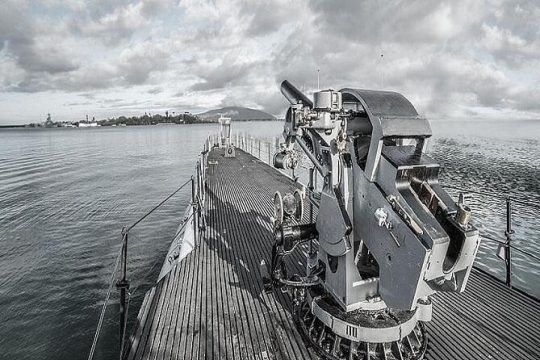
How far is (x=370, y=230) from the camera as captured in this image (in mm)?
3926

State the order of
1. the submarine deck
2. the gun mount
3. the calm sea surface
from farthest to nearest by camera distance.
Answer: the calm sea surface, the submarine deck, the gun mount

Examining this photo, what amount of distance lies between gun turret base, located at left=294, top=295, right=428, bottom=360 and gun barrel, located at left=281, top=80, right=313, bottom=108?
2.90 metres

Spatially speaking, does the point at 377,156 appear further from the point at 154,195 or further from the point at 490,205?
the point at 154,195

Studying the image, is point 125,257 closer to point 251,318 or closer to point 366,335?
point 251,318

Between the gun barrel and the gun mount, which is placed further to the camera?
the gun barrel

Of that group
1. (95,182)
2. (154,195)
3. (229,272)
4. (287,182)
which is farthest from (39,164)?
(229,272)

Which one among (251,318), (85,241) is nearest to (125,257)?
(251,318)

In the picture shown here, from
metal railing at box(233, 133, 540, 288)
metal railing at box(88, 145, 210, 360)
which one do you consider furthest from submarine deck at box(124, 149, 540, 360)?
metal railing at box(233, 133, 540, 288)

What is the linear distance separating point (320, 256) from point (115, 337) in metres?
5.92

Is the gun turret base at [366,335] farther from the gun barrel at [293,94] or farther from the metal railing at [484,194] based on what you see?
the gun barrel at [293,94]

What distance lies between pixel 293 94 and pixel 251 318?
350cm

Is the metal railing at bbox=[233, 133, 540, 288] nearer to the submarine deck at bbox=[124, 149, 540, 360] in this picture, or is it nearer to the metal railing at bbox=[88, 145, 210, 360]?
the submarine deck at bbox=[124, 149, 540, 360]

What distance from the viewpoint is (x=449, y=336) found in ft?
15.6

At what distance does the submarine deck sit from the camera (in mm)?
4477
